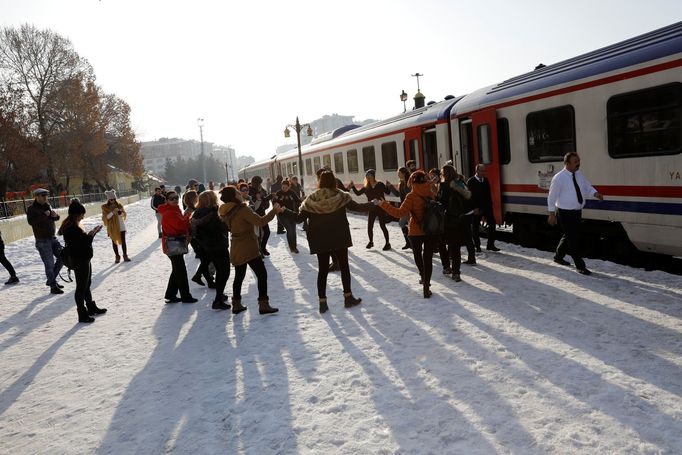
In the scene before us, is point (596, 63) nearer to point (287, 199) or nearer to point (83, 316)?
point (287, 199)

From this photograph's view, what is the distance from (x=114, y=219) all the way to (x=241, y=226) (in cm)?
681

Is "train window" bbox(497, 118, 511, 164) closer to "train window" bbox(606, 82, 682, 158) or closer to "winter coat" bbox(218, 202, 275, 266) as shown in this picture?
"train window" bbox(606, 82, 682, 158)

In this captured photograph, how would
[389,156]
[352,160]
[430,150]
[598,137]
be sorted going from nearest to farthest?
[598,137] → [430,150] → [389,156] → [352,160]

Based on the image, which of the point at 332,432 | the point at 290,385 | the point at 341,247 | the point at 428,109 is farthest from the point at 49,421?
the point at 428,109

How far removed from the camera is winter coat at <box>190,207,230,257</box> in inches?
276

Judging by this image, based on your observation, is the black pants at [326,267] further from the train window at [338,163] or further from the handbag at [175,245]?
the train window at [338,163]

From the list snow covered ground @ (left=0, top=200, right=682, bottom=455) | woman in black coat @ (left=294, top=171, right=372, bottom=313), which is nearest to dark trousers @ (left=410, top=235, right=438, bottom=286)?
snow covered ground @ (left=0, top=200, right=682, bottom=455)

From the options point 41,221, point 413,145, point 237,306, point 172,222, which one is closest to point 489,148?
point 413,145

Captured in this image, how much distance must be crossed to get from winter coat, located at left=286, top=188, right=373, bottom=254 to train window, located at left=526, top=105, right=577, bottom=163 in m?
4.38

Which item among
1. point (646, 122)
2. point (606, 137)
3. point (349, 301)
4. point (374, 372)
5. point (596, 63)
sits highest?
point (596, 63)

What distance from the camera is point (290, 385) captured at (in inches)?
172

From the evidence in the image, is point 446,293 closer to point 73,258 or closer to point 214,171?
point 73,258

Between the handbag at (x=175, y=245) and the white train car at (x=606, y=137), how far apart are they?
20.6 feet

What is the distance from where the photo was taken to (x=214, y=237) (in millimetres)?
7020
